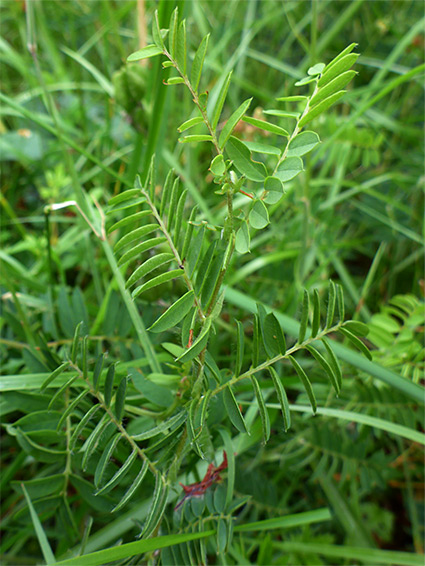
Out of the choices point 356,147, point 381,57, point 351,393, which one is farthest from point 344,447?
point 381,57

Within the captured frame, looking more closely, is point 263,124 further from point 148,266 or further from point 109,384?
point 109,384

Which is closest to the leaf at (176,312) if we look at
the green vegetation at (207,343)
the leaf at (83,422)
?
the green vegetation at (207,343)

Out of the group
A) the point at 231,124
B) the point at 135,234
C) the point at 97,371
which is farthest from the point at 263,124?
the point at 97,371

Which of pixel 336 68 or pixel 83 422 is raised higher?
pixel 336 68

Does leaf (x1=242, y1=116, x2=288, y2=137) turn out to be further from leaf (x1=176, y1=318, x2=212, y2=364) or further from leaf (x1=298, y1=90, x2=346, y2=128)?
leaf (x1=176, y1=318, x2=212, y2=364)

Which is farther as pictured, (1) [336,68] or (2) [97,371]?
(2) [97,371]

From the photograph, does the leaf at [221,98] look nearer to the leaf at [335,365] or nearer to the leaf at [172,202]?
the leaf at [172,202]

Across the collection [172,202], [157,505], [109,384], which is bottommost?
[157,505]

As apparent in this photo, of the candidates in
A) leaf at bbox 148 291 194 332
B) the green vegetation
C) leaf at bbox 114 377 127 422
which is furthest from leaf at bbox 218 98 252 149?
leaf at bbox 114 377 127 422
